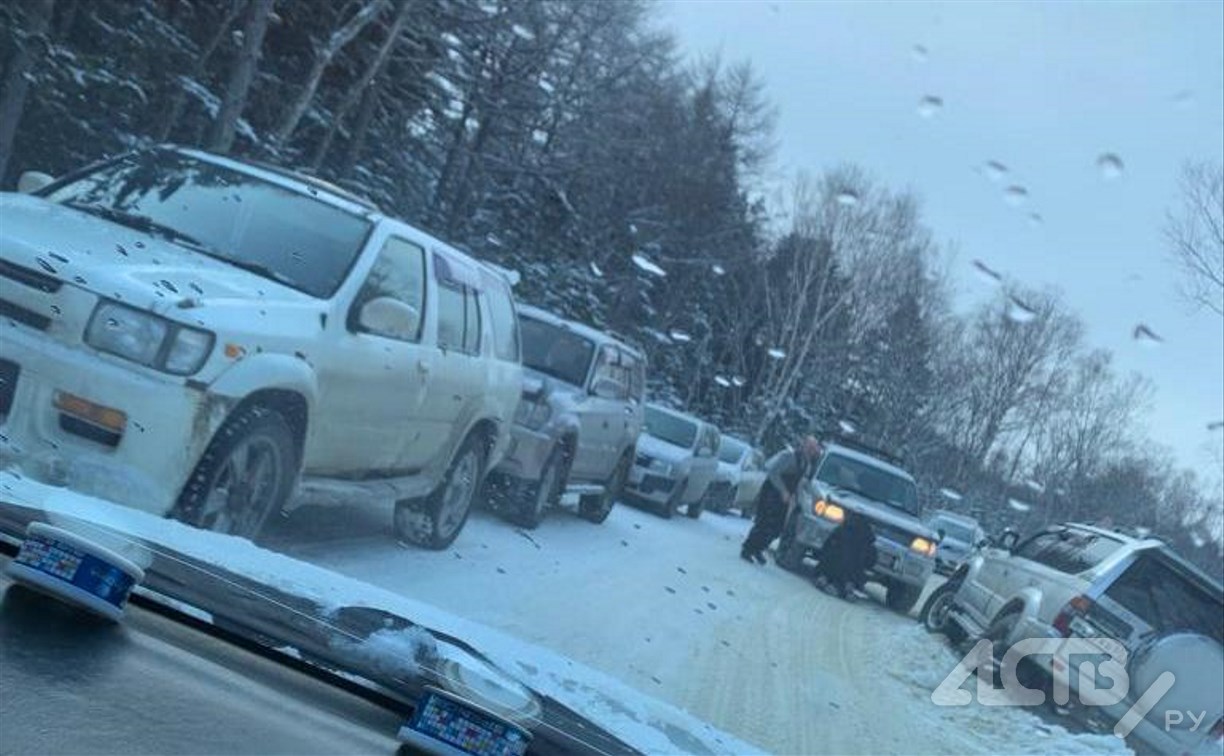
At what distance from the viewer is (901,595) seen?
57.1 ft

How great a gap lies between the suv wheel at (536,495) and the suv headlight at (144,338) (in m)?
6.11

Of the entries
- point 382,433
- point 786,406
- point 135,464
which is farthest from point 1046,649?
point 786,406

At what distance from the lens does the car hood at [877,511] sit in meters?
17.4

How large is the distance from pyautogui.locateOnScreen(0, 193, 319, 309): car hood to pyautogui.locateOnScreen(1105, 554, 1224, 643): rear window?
652cm

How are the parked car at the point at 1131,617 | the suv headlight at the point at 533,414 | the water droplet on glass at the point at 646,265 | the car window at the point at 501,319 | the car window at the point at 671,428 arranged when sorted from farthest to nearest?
1. the water droplet on glass at the point at 646,265
2. the car window at the point at 671,428
3. the suv headlight at the point at 533,414
4. the car window at the point at 501,319
5. the parked car at the point at 1131,617

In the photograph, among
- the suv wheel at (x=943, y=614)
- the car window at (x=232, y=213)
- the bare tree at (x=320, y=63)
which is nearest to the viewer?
the car window at (x=232, y=213)

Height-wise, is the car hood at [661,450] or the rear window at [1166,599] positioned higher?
the rear window at [1166,599]

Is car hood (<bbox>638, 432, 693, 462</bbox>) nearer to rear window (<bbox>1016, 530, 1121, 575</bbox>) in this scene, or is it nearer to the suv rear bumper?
rear window (<bbox>1016, 530, 1121, 575</bbox>)

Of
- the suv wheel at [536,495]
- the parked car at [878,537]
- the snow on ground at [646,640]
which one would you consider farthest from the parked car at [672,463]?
the snow on ground at [646,640]

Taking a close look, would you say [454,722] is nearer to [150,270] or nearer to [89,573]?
[89,573]

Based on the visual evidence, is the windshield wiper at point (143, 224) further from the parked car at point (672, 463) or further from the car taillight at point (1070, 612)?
the parked car at point (672, 463)

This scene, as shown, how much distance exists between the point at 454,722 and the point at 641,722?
110cm

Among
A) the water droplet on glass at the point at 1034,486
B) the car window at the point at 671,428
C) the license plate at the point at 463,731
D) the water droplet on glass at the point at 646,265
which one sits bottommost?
the license plate at the point at 463,731

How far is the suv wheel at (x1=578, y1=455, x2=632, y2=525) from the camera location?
48.9ft
